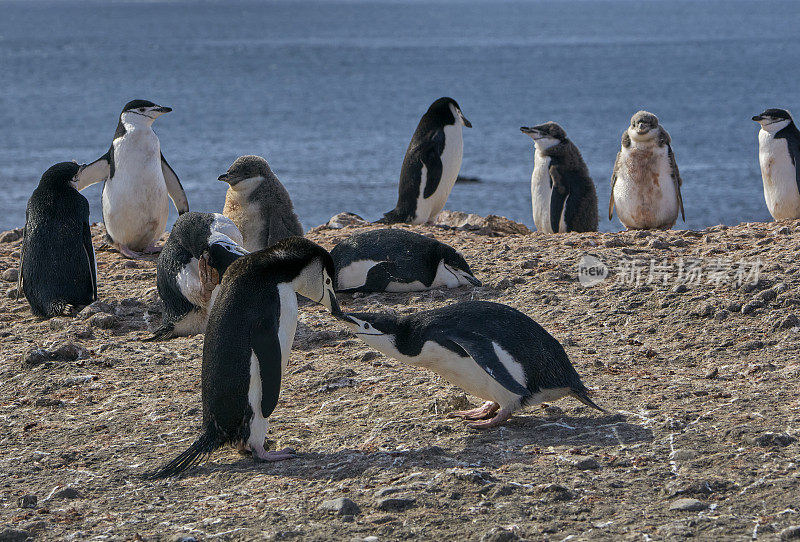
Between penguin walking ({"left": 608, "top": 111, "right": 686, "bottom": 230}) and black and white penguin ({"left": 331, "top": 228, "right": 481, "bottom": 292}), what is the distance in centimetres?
322

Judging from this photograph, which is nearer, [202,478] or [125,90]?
[202,478]

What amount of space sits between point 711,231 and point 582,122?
99.3ft

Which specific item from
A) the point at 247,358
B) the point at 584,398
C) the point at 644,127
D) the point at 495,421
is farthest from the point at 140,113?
the point at 584,398

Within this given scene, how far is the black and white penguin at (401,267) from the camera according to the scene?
6.67 m

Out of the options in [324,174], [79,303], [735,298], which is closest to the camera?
[735,298]

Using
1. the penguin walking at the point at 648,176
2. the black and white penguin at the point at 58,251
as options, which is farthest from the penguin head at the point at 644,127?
the black and white penguin at the point at 58,251

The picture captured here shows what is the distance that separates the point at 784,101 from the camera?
44.5 metres

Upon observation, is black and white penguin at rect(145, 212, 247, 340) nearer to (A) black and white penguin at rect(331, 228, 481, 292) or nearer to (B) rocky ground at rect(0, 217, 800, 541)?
(B) rocky ground at rect(0, 217, 800, 541)

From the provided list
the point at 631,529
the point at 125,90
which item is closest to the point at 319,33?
the point at 125,90

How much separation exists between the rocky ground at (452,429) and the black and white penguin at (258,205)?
125 cm

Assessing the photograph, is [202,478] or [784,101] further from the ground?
[784,101]

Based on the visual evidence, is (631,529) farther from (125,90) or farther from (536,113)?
(125,90)

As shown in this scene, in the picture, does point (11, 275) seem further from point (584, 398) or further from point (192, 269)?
point (584, 398)

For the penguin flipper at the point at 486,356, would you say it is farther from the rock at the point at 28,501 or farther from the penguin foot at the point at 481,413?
the rock at the point at 28,501
